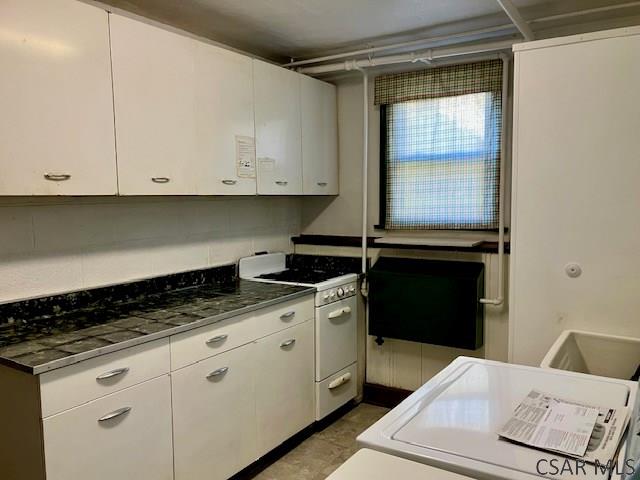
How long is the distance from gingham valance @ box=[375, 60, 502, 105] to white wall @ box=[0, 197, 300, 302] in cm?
108

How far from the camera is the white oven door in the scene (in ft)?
9.73

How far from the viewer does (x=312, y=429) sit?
3.03 m

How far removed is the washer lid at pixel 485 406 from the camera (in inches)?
41.3

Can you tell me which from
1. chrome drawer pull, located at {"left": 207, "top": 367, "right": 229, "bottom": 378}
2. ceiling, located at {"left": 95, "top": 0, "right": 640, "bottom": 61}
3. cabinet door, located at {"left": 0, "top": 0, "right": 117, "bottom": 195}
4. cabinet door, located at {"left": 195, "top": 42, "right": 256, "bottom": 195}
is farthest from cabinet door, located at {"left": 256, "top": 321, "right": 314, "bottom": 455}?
ceiling, located at {"left": 95, "top": 0, "right": 640, "bottom": 61}

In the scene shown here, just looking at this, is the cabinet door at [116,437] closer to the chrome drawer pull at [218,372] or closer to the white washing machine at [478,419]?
the chrome drawer pull at [218,372]

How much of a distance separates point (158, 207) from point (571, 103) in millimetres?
2040

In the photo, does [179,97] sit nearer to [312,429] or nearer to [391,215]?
[391,215]

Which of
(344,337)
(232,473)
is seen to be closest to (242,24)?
(344,337)

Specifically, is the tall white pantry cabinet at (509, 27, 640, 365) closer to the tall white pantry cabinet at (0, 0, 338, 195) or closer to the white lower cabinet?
the white lower cabinet

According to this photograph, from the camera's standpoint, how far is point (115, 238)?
250 centimetres

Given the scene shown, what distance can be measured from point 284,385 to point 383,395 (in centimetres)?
103

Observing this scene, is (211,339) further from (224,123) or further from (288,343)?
(224,123)

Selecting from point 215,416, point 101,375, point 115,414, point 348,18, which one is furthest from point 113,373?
point 348,18

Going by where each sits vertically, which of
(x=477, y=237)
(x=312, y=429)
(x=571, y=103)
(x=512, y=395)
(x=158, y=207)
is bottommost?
(x=312, y=429)
